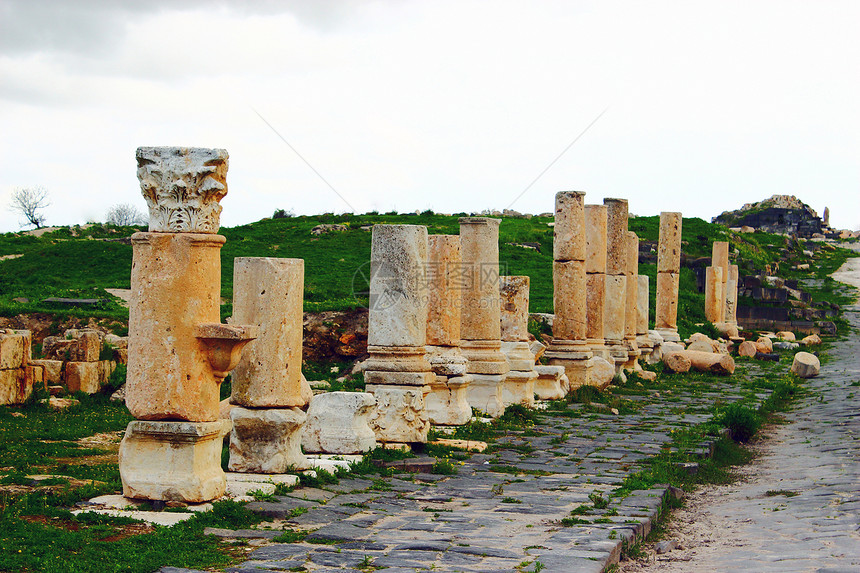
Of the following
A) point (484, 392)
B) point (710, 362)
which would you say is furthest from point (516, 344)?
point (710, 362)

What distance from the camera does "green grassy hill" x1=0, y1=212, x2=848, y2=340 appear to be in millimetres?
27438

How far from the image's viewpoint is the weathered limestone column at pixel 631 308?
22781mm

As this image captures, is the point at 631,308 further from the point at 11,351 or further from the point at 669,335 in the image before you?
the point at 11,351

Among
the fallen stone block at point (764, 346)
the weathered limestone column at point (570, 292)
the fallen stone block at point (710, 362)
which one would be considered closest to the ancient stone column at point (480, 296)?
the weathered limestone column at point (570, 292)

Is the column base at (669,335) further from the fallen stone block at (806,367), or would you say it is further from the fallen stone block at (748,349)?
the fallen stone block at (806,367)

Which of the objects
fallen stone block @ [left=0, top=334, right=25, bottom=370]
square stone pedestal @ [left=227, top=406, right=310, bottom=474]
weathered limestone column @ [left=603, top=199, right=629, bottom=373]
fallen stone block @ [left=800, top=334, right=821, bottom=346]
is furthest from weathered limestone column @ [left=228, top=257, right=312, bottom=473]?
fallen stone block @ [left=800, top=334, right=821, bottom=346]

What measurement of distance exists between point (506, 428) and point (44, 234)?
1345 inches

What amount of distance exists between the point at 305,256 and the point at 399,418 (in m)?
25.2

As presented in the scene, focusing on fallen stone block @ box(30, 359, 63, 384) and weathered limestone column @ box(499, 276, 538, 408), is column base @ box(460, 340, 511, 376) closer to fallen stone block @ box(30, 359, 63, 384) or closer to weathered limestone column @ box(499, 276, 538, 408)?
weathered limestone column @ box(499, 276, 538, 408)

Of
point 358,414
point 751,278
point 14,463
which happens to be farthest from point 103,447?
point 751,278

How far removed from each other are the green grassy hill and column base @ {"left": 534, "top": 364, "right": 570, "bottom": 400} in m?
6.44

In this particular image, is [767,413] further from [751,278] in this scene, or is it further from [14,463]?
[751,278]

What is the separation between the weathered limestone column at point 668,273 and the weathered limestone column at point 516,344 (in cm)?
1391

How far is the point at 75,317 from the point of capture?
21.7 meters
